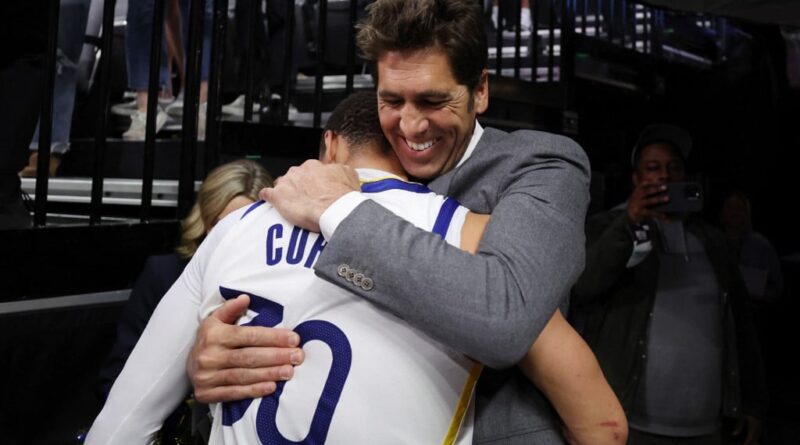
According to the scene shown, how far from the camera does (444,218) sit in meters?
1.41

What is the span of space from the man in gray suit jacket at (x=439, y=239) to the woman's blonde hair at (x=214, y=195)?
1399 mm

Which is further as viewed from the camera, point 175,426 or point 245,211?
point 175,426

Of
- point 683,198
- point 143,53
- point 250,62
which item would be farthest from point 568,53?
point 143,53

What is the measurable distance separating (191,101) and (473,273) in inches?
81.2

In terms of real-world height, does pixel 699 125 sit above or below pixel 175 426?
above

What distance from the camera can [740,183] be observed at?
7379 mm

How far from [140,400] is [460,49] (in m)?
0.97

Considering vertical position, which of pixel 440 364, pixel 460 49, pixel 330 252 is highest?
pixel 460 49

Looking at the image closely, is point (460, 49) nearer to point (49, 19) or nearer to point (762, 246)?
point (49, 19)

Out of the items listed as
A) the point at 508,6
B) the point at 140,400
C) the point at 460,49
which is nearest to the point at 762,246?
the point at 508,6

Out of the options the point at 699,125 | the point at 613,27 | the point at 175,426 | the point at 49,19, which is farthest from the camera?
the point at 699,125

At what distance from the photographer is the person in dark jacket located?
3215mm

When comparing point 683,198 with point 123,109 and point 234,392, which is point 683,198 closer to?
point 234,392

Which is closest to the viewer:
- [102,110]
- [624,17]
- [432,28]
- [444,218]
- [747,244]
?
[444,218]
